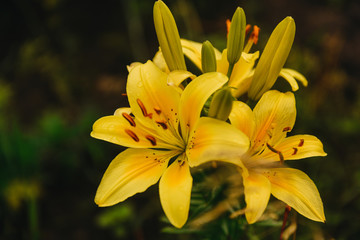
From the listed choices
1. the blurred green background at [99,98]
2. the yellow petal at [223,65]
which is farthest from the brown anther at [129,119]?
the blurred green background at [99,98]

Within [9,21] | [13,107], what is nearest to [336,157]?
[13,107]

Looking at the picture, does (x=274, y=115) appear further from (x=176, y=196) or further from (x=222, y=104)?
(x=176, y=196)

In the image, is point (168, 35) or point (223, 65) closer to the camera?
point (168, 35)

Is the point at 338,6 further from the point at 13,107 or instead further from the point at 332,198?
the point at 13,107

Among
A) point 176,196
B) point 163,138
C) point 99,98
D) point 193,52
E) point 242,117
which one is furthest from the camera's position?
point 99,98

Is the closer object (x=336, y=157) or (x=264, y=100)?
(x=264, y=100)

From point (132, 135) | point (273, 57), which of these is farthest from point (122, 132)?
point (273, 57)
